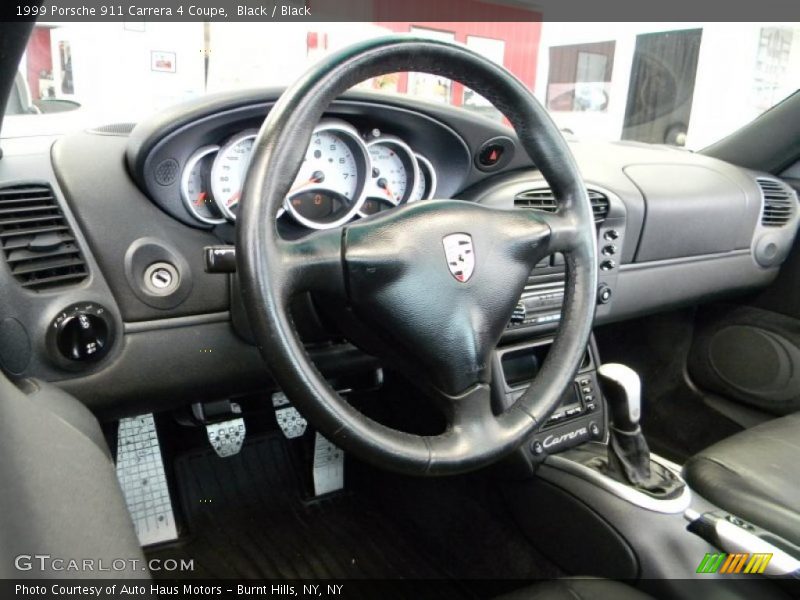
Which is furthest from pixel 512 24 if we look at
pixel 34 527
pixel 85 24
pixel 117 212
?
pixel 34 527

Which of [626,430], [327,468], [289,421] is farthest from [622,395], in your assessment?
[327,468]

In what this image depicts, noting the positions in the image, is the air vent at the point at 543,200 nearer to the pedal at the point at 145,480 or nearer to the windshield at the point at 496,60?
the windshield at the point at 496,60

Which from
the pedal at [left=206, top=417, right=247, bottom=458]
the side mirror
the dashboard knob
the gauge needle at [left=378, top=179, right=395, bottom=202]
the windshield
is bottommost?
the pedal at [left=206, top=417, right=247, bottom=458]

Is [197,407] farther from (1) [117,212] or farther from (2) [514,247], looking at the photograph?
(2) [514,247]

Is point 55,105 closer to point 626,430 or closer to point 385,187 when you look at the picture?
point 385,187

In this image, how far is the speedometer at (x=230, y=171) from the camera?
0.99 m

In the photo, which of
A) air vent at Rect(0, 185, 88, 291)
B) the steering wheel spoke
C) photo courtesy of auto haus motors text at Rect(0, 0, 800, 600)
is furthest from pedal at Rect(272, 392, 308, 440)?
the steering wheel spoke

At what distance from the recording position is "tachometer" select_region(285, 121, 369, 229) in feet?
3.41

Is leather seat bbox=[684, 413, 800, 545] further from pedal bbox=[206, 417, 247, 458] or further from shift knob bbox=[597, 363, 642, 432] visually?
pedal bbox=[206, 417, 247, 458]

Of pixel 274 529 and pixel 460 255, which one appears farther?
pixel 274 529

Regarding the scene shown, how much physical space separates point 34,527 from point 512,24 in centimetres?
346

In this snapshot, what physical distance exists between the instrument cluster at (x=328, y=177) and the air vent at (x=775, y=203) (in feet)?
3.55

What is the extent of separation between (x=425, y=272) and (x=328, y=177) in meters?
0.40

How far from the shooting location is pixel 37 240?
874mm
